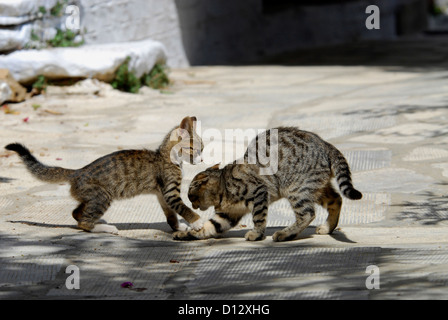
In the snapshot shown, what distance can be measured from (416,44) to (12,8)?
11297 millimetres

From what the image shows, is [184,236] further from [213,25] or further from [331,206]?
[213,25]

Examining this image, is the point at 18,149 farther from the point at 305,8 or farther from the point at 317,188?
the point at 305,8

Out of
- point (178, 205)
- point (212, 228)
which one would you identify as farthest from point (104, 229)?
point (212, 228)

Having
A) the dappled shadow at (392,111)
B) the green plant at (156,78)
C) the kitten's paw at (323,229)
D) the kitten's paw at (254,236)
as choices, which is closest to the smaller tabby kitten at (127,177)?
the kitten's paw at (254,236)

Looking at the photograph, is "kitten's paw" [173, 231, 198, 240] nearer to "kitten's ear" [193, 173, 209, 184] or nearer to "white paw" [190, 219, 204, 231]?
"white paw" [190, 219, 204, 231]

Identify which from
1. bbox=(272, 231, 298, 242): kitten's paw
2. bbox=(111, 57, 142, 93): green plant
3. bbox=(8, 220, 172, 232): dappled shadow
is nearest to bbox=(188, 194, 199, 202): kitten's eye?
bbox=(8, 220, 172, 232): dappled shadow

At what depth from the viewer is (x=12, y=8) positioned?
11.3m

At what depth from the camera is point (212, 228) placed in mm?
6012

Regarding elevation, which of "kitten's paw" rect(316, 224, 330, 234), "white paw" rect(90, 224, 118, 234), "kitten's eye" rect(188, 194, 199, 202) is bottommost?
"kitten's paw" rect(316, 224, 330, 234)

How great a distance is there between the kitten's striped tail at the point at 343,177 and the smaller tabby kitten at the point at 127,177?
1.18m

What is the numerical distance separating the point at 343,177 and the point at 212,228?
113 cm

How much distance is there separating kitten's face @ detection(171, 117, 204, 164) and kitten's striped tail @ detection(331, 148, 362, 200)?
1.26 m

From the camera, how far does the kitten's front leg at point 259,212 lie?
575cm

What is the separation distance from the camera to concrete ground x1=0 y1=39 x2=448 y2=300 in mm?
4535
